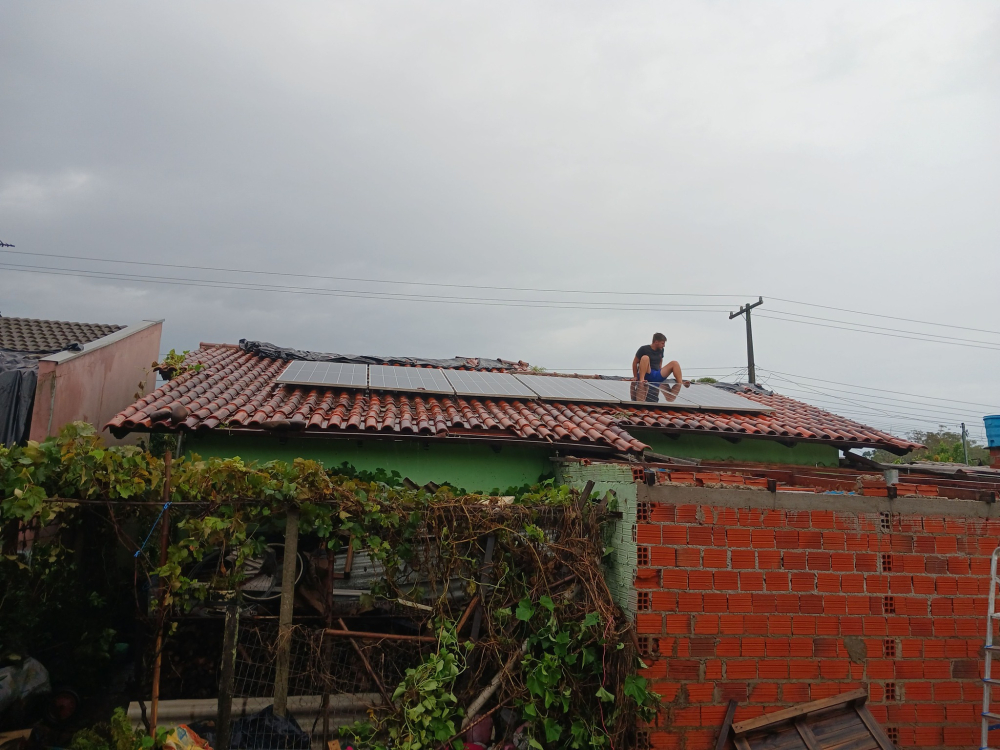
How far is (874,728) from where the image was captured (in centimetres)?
571

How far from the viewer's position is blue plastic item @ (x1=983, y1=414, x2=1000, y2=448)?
38.7 feet

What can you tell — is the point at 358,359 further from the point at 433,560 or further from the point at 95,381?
the point at 433,560

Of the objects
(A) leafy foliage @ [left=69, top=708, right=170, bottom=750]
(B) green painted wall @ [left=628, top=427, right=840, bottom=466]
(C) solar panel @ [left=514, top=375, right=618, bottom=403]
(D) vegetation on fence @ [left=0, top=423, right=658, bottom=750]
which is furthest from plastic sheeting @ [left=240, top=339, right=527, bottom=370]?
(A) leafy foliage @ [left=69, top=708, right=170, bottom=750]

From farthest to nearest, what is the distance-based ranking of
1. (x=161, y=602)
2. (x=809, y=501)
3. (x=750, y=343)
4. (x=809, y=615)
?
(x=750, y=343)
(x=809, y=501)
(x=809, y=615)
(x=161, y=602)

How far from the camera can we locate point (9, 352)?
37.3 feet

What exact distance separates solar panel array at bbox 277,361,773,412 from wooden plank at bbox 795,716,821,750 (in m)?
5.40

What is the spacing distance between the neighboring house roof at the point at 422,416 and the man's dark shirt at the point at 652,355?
9.47 feet

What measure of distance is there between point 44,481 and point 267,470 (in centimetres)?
179

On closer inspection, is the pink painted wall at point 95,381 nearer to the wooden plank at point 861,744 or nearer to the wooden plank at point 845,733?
the wooden plank at point 845,733

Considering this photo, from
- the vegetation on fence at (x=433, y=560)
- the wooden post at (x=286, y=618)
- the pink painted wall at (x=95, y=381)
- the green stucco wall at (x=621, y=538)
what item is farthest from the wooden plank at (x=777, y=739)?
the pink painted wall at (x=95, y=381)

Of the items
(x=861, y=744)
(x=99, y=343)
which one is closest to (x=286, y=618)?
(x=861, y=744)

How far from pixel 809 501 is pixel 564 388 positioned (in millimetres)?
5675

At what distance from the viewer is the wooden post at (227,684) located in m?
5.09

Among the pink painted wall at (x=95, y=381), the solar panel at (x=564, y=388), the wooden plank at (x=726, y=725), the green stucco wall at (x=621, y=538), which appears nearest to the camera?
the wooden plank at (x=726, y=725)
